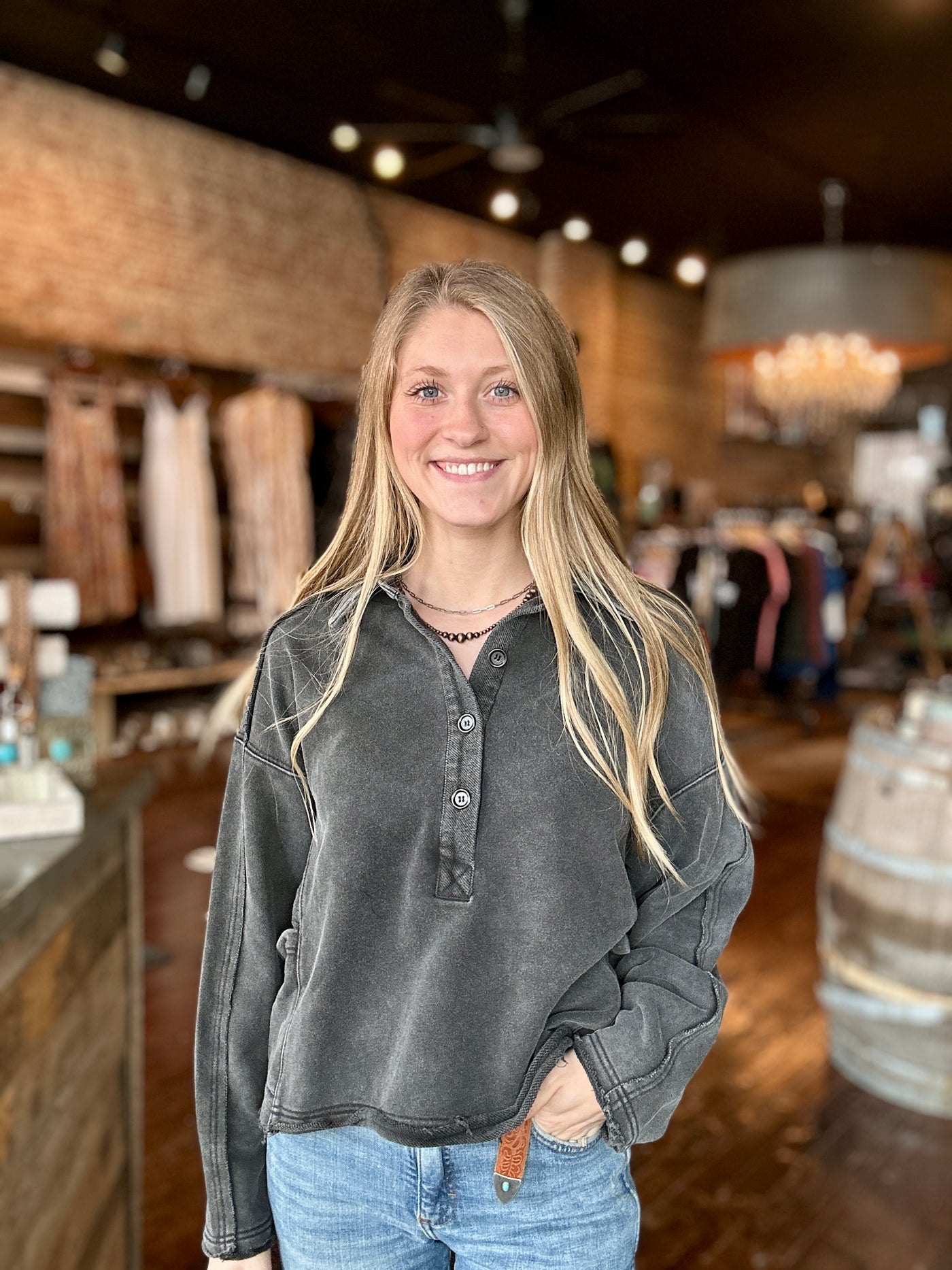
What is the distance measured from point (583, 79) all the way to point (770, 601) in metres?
3.60

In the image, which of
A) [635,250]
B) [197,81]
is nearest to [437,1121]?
[197,81]

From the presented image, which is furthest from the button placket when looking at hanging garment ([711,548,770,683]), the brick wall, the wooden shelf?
hanging garment ([711,548,770,683])

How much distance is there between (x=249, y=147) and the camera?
7.91m

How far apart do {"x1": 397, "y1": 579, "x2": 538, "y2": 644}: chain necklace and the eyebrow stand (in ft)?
0.80

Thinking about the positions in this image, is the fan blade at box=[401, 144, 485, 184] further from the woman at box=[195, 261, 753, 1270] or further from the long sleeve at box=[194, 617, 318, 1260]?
the long sleeve at box=[194, 617, 318, 1260]

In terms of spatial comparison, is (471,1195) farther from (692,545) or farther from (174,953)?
(692,545)

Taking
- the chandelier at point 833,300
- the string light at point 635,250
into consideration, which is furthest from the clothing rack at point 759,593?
the string light at point 635,250

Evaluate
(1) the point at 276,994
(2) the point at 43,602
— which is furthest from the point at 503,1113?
(2) the point at 43,602

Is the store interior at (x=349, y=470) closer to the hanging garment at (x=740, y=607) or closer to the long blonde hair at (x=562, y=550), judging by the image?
the hanging garment at (x=740, y=607)

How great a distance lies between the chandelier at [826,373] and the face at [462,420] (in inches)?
303

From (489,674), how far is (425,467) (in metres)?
0.24

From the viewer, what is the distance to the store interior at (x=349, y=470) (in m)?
2.16

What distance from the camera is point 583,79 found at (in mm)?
6598

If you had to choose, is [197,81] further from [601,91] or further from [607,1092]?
[607,1092]
